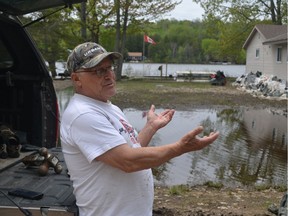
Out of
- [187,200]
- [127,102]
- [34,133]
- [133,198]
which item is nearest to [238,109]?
Answer: [127,102]

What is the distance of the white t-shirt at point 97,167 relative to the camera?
7.50ft

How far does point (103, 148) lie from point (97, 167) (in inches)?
5.7

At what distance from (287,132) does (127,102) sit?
25.5ft

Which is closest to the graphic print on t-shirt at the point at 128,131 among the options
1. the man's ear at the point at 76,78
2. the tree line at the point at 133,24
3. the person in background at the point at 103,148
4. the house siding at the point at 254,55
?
the person in background at the point at 103,148

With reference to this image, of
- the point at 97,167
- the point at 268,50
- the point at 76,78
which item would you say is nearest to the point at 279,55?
the point at 268,50

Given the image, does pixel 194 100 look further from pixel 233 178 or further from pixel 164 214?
pixel 164 214

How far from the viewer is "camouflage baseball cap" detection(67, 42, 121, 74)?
242cm

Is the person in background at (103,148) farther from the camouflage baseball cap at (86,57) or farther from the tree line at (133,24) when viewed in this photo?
the tree line at (133,24)

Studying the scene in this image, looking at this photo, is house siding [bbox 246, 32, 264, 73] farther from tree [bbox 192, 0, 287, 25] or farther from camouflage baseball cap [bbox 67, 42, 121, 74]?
camouflage baseball cap [bbox 67, 42, 121, 74]

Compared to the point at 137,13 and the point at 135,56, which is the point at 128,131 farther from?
the point at 135,56

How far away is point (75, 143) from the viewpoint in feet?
7.72

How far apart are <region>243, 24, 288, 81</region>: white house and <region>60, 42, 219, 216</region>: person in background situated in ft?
84.3

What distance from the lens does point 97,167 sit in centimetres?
234

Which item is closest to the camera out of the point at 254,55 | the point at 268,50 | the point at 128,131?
the point at 128,131
